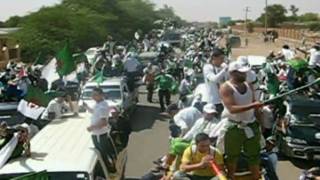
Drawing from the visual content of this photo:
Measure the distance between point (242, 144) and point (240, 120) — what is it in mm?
315

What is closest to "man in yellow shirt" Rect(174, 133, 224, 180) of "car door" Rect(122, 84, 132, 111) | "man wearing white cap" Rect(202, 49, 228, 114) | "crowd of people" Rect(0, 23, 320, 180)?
"crowd of people" Rect(0, 23, 320, 180)

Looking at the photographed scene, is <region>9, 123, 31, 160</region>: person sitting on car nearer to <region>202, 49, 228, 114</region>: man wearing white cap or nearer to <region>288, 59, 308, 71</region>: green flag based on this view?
<region>202, 49, 228, 114</region>: man wearing white cap

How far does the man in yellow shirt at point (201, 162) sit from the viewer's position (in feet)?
26.4

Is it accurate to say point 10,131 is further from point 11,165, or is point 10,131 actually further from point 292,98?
point 292,98

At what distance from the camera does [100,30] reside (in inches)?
2304

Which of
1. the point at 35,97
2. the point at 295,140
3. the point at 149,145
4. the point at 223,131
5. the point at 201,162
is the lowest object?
the point at 149,145

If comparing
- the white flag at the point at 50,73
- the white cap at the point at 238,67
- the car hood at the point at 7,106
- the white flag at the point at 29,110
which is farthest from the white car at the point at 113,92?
the white cap at the point at 238,67

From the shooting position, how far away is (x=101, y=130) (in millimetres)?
11297

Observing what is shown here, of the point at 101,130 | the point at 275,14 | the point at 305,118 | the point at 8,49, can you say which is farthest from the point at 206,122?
the point at 275,14

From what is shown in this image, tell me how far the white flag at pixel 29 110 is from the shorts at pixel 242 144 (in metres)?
7.70

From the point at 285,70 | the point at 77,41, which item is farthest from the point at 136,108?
the point at 77,41

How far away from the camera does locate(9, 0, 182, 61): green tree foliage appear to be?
47094mm

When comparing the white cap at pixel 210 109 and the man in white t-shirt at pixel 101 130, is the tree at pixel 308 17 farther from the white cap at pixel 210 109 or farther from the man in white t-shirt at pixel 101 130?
the white cap at pixel 210 109

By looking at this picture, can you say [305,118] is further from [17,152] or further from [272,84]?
[17,152]
